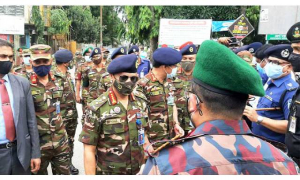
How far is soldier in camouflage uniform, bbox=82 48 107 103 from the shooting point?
5949 mm

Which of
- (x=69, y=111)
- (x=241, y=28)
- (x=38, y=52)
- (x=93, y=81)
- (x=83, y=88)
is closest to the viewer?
(x=38, y=52)

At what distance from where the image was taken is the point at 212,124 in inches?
49.1

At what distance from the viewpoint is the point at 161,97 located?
12.3 feet

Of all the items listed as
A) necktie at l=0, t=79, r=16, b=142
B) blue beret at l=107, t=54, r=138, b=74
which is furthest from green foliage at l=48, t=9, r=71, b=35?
blue beret at l=107, t=54, r=138, b=74

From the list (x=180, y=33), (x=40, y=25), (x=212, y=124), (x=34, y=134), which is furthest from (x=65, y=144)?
(x=40, y=25)

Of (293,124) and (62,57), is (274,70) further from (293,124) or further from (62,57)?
(62,57)

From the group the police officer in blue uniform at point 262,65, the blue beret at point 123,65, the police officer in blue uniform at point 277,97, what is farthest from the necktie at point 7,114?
the police officer in blue uniform at point 262,65

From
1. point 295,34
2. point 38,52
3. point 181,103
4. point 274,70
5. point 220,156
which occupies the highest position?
point 295,34

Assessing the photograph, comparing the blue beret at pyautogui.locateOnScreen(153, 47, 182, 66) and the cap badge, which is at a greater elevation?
the cap badge

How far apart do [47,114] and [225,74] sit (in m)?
2.56

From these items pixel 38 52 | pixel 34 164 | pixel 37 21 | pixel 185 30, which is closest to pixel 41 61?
pixel 38 52

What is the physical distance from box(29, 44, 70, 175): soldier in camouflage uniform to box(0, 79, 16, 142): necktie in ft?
2.01

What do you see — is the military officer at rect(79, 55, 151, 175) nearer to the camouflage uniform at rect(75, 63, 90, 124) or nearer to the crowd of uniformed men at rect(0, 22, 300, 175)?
the crowd of uniformed men at rect(0, 22, 300, 175)
